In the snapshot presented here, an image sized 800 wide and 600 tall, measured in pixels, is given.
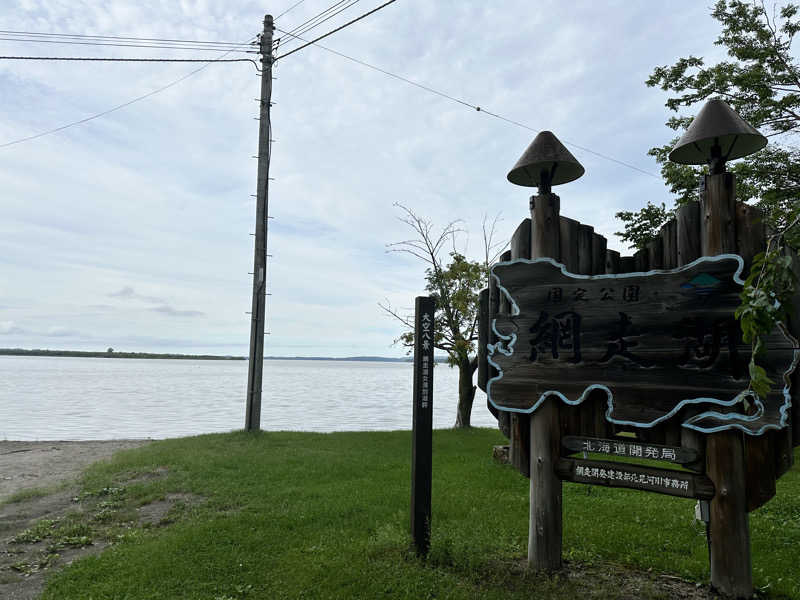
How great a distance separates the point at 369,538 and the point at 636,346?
3257 millimetres

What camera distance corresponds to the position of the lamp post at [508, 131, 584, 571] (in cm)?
465

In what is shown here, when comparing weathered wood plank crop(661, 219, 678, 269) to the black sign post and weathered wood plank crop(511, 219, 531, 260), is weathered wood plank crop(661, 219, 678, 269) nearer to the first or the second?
weathered wood plank crop(511, 219, 531, 260)

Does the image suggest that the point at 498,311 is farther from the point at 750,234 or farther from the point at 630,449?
the point at 750,234

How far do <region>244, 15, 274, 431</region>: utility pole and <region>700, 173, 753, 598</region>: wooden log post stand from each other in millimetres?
10295

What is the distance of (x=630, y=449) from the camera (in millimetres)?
4281

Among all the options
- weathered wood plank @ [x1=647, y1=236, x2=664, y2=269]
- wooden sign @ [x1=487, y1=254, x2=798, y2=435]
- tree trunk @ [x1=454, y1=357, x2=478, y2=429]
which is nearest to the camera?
wooden sign @ [x1=487, y1=254, x2=798, y2=435]

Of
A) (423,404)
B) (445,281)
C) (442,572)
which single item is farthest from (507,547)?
(445,281)

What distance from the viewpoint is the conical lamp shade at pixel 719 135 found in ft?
13.4

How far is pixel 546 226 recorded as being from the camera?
484 centimetres

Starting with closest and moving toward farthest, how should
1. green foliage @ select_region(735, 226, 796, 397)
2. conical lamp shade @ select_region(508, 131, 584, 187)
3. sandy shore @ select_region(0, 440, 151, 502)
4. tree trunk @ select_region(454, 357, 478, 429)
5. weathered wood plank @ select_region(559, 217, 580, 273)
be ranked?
green foliage @ select_region(735, 226, 796, 397), weathered wood plank @ select_region(559, 217, 580, 273), conical lamp shade @ select_region(508, 131, 584, 187), sandy shore @ select_region(0, 440, 151, 502), tree trunk @ select_region(454, 357, 478, 429)

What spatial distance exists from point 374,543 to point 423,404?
1467 mm

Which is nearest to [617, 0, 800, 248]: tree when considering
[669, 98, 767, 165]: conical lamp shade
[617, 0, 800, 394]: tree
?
[617, 0, 800, 394]: tree

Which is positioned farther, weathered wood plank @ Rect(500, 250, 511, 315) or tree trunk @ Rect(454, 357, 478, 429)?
tree trunk @ Rect(454, 357, 478, 429)

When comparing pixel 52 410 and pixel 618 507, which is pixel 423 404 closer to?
pixel 618 507
